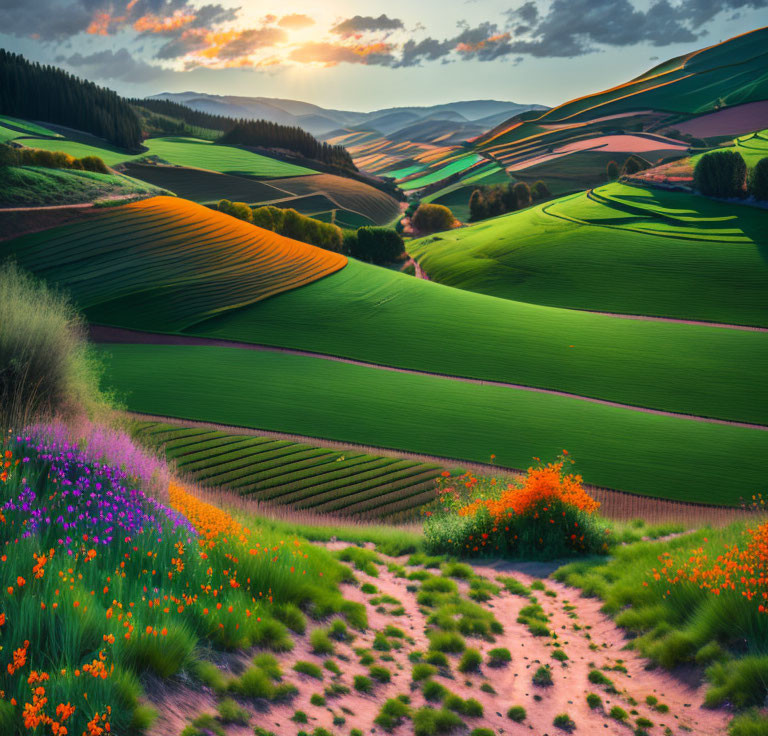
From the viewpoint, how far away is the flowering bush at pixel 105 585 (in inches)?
245

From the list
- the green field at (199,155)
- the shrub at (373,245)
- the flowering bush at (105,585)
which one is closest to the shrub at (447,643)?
the flowering bush at (105,585)

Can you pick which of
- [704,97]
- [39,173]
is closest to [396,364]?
[39,173]

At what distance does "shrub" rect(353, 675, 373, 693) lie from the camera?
857 centimetres

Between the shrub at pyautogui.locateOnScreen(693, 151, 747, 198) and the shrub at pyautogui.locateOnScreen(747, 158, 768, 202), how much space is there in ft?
5.42

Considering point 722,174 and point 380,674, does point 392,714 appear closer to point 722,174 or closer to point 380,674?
point 380,674

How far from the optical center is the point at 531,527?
1611cm

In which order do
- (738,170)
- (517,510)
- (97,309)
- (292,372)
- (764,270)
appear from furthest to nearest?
(738,170) → (764,270) → (97,309) → (292,372) → (517,510)

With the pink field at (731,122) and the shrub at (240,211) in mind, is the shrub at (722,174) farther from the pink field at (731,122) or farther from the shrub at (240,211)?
the shrub at (240,211)

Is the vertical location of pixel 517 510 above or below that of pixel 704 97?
below

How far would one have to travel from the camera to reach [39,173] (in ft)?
186

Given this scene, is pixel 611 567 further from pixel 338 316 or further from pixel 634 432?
pixel 338 316

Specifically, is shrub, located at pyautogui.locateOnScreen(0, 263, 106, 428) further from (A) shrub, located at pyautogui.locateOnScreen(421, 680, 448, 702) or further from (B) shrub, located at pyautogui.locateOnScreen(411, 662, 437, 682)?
(A) shrub, located at pyautogui.locateOnScreen(421, 680, 448, 702)

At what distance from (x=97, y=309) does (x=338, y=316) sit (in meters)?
19.0

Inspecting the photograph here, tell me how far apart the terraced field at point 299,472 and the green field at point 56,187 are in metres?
37.9
